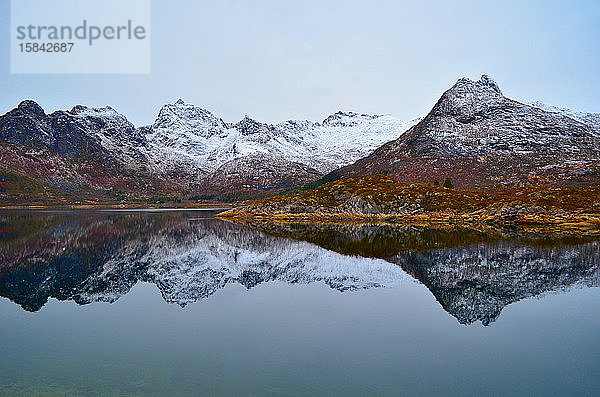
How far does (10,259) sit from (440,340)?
56042mm

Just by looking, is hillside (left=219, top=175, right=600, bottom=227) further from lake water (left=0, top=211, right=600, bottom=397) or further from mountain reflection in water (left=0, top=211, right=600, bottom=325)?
lake water (left=0, top=211, right=600, bottom=397)

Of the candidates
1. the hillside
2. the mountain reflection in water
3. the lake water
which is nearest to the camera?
the lake water

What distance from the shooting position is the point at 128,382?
19.3 metres

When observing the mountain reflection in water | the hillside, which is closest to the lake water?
the mountain reflection in water

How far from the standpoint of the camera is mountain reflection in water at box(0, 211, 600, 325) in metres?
36.8

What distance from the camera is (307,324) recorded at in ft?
92.3

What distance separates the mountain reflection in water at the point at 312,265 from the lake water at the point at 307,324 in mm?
295

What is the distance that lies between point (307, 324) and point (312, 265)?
23.3m

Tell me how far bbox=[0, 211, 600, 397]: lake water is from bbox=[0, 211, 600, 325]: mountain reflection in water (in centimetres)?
30

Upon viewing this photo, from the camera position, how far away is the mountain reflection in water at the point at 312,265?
3681 cm

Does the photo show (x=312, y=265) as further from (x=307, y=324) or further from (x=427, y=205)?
(x=427, y=205)

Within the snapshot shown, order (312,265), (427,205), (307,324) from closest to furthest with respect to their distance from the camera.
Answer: (307,324) → (312,265) → (427,205)

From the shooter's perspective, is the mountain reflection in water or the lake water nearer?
the lake water

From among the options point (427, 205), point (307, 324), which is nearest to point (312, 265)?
point (307, 324)
